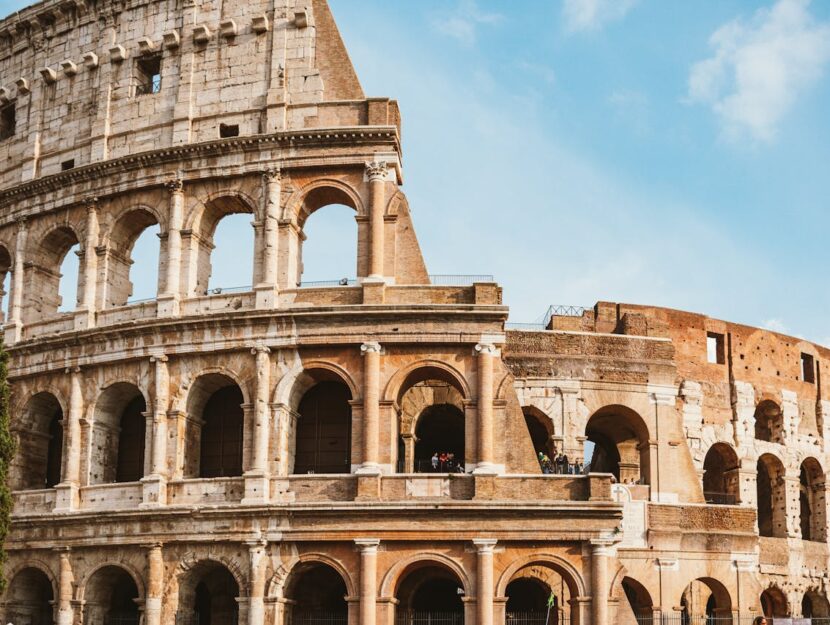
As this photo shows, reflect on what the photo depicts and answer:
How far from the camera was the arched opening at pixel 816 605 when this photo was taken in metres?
34.2

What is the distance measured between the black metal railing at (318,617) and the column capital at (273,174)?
9384 millimetres

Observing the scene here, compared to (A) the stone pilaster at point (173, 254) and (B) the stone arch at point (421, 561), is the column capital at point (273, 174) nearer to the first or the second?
(A) the stone pilaster at point (173, 254)

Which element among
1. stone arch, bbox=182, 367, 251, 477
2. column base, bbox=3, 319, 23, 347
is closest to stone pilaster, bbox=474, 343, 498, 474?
stone arch, bbox=182, 367, 251, 477

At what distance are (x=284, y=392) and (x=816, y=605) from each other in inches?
737

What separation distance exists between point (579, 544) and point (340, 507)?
4801 millimetres

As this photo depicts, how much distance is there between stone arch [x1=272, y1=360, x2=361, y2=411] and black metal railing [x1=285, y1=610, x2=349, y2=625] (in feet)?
14.6

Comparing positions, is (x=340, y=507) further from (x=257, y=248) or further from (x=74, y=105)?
(x=74, y=105)

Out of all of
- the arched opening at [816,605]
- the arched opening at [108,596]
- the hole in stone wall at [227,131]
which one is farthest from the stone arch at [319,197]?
the arched opening at [816,605]

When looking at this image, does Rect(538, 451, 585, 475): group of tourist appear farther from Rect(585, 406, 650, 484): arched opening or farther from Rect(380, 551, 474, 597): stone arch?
Rect(380, 551, 474, 597): stone arch

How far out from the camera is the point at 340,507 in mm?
23500

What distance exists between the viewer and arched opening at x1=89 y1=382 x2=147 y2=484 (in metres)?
26.5

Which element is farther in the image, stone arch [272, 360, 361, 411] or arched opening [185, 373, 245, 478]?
arched opening [185, 373, 245, 478]

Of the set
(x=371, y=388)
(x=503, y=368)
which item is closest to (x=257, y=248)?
(x=371, y=388)

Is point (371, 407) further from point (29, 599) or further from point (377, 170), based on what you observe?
point (29, 599)
